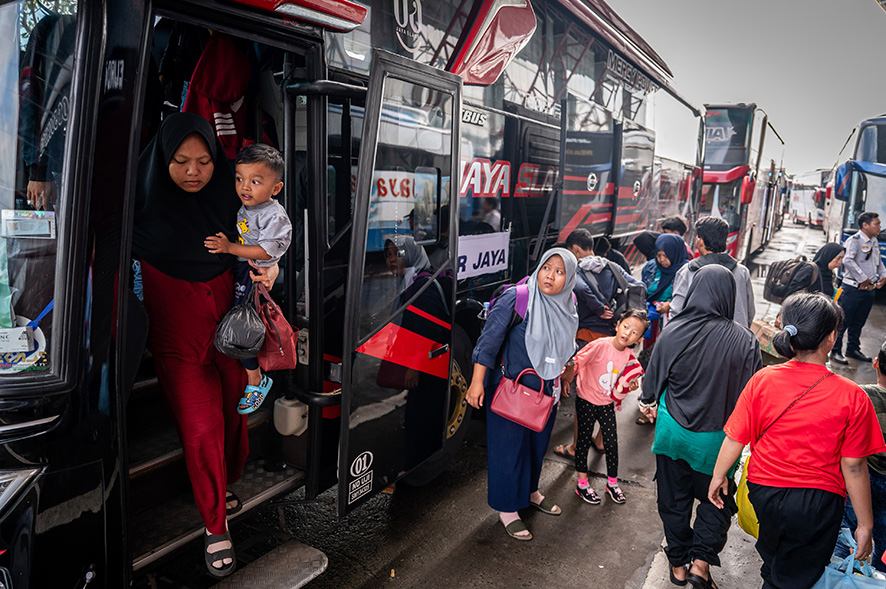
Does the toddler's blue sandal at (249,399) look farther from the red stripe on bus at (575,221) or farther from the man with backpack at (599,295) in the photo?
the red stripe on bus at (575,221)

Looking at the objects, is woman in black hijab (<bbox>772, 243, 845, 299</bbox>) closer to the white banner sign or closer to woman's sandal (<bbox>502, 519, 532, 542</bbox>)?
the white banner sign

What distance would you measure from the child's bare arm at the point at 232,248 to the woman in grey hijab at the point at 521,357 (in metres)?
1.29

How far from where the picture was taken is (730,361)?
270cm

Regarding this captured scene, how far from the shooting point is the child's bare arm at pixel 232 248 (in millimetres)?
2408

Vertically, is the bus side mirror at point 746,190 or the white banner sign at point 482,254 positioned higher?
the bus side mirror at point 746,190

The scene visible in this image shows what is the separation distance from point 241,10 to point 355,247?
3.19 ft

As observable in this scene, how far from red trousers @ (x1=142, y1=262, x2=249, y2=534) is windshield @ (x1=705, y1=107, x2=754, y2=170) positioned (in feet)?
45.3

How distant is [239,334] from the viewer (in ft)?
8.02

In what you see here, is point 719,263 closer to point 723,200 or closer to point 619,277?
point 619,277

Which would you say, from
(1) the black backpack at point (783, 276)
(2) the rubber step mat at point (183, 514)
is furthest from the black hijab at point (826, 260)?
(2) the rubber step mat at point (183, 514)

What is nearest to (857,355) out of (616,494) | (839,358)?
(839,358)

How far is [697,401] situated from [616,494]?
1.33 meters

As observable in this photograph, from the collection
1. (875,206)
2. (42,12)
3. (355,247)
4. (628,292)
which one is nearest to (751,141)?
(875,206)

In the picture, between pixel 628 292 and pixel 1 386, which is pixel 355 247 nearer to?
pixel 1 386
